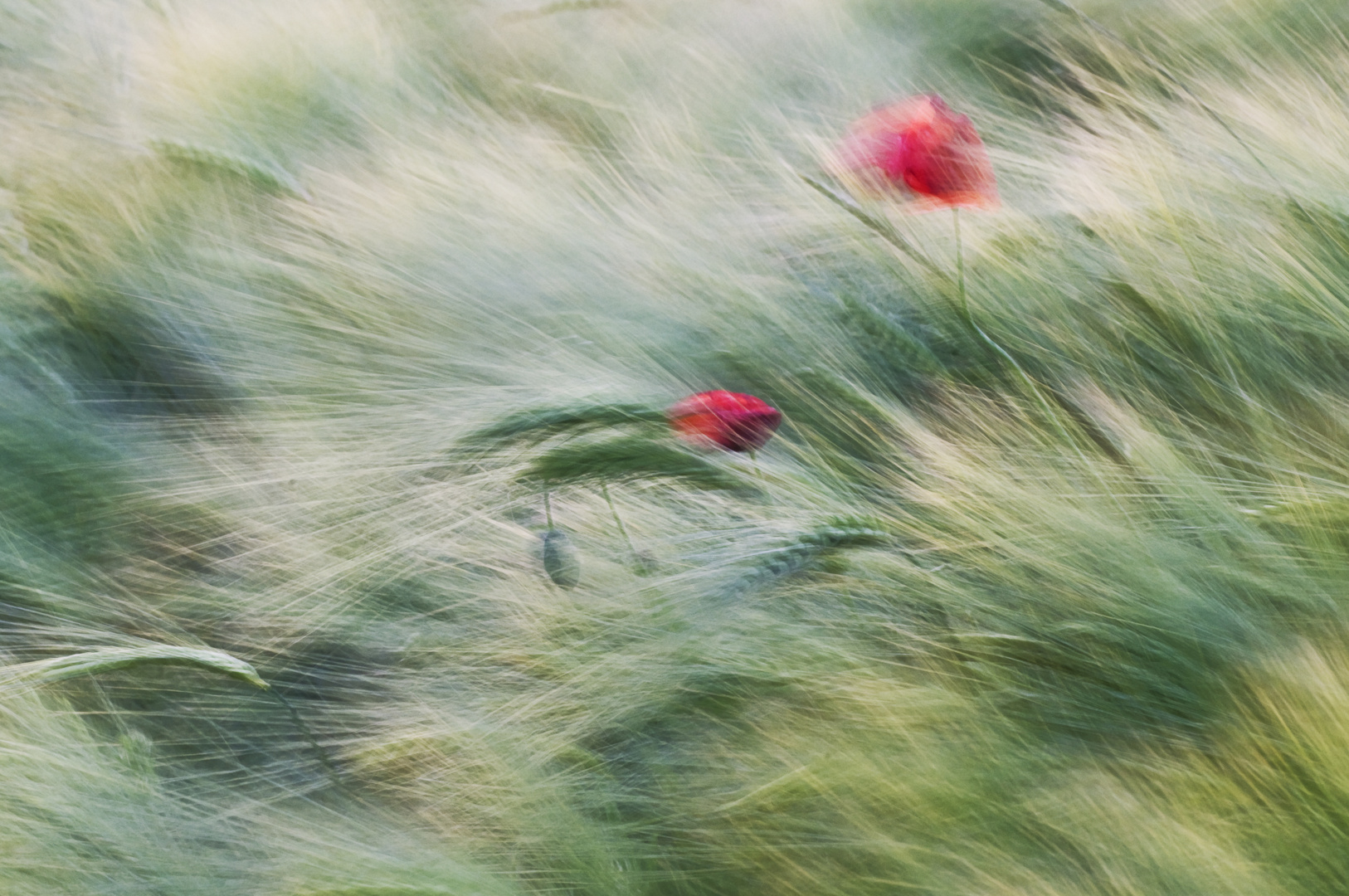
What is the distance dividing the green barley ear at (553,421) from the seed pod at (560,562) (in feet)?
0.18

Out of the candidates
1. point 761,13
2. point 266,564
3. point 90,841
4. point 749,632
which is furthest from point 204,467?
point 761,13

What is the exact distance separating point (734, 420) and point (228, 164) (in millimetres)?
465

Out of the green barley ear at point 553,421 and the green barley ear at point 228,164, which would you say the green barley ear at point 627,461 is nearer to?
the green barley ear at point 553,421

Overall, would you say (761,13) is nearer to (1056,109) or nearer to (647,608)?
(1056,109)

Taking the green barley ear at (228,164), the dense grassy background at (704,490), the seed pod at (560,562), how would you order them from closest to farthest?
the dense grassy background at (704,490) < the seed pod at (560,562) < the green barley ear at (228,164)

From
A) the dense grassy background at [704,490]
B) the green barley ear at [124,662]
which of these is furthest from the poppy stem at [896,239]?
the green barley ear at [124,662]

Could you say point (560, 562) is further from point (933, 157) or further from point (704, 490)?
point (933, 157)

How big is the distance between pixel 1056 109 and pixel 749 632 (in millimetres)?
442

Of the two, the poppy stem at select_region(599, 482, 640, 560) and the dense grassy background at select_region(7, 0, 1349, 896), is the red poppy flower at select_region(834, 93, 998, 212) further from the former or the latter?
the poppy stem at select_region(599, 482, 640, 560)

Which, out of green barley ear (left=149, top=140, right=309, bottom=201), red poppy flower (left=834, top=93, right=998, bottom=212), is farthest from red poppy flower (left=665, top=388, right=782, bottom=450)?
green barley ear (left=149, top=140, right=309, bottom=201)

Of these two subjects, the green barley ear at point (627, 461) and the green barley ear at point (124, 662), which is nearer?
the green barley ear at point (124, 662)

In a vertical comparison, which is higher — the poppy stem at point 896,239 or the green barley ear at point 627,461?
the poppy stem at point 896,239

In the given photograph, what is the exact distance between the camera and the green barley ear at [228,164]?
79cm

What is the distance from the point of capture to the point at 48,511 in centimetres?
63
